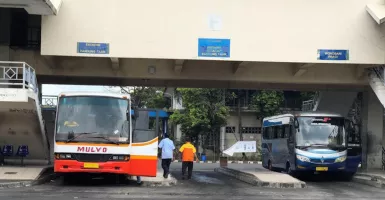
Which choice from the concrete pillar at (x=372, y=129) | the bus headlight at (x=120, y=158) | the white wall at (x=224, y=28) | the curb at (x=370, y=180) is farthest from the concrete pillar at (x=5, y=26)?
the concrete pillar at (x=372, y=129)

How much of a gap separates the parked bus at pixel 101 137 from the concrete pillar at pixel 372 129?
554 inches

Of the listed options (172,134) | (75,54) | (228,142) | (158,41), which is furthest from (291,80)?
(172,134)

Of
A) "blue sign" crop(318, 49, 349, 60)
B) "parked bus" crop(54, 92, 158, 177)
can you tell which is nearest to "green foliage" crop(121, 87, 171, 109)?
"blue sign" crop(318, 49, 349, 60)

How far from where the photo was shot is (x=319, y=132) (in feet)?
68.4

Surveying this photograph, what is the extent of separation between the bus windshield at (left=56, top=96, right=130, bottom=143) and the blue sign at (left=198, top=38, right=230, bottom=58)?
481 cm

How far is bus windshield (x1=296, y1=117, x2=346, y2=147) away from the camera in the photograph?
20.7m

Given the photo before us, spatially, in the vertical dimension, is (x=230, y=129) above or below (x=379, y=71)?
below

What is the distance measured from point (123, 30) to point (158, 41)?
4.63ft

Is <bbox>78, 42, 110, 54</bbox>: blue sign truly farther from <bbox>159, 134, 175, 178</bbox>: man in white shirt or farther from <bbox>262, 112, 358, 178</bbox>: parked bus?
<bbox>262, 112, 358, 178</bbox>: parked bus

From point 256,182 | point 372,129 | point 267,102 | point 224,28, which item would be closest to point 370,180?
point 256,182

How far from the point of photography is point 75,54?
19.3m

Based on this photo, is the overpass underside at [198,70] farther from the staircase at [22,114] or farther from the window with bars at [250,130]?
the window with bars at [250,130]

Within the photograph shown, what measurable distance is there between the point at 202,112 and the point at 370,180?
73.8 ft

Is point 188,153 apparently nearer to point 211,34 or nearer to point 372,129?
point 211,34
